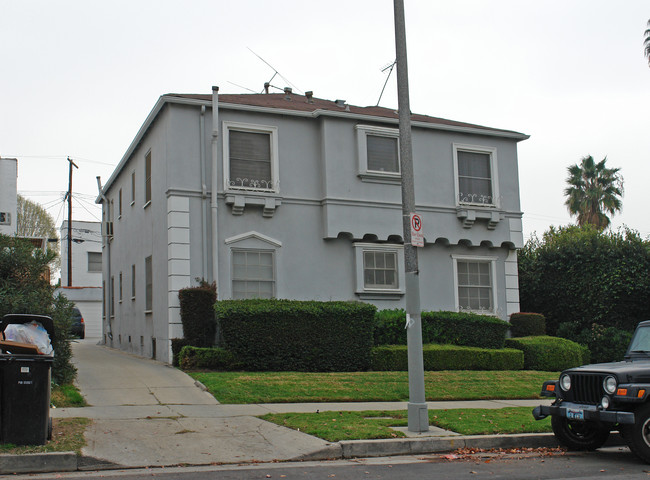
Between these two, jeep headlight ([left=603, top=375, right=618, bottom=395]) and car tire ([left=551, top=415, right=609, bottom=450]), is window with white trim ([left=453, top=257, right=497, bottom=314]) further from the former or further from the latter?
jeep headlight ([left=603, top=375, right=618, bottom=395])

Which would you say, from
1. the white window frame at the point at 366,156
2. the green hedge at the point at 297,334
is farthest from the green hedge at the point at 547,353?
the white window frame at the point at 366,156

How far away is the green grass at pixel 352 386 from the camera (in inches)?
495

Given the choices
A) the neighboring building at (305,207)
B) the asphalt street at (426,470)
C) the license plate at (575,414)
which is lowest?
the asphalt street at (426,470)

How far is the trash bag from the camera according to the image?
28.7 feet

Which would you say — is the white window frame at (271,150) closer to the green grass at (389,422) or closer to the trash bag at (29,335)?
the green grass at (389,422)

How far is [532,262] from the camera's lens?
953 inches

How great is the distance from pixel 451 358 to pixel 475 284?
13.4 ft

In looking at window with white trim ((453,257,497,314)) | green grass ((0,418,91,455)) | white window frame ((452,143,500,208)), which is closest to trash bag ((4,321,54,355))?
green grass ((0,418,91,455))

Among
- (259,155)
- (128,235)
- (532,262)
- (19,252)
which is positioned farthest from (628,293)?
(19,252)

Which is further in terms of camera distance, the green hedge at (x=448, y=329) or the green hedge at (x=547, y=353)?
the green hedge at (x=547, y=353)

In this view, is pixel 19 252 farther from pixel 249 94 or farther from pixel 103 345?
pixel 103 345

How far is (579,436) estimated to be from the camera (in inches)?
366

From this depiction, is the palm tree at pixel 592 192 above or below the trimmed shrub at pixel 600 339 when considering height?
above

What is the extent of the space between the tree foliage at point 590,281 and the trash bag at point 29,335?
58.0 ft
